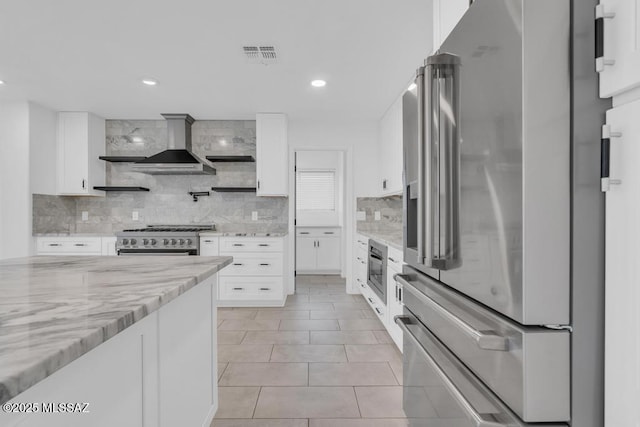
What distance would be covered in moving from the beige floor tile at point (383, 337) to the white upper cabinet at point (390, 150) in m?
1.52

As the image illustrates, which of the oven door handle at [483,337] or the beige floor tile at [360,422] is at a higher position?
the oven door handle at [483,337]

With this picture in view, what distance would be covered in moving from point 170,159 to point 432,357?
3.89 m

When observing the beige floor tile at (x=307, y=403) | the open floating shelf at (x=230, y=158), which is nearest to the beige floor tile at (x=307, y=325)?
the beige floor tile at (x=307, y=403)

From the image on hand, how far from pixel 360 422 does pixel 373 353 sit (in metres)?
0.93

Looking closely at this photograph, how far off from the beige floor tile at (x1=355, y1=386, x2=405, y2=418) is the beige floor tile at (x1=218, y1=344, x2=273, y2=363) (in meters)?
0.86

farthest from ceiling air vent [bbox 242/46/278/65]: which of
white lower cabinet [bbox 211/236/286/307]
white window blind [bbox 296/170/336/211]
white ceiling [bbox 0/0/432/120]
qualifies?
white window blind [bbox 296/170/336/211]

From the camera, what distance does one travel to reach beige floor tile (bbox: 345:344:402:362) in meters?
2.67

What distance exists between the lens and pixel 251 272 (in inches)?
165

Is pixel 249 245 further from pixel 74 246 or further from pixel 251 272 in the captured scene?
pixel 74 246

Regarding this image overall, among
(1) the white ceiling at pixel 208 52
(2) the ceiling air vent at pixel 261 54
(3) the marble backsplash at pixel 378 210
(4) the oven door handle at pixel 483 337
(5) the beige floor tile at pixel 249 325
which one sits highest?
(1) the white ceiling at pixel 208 52

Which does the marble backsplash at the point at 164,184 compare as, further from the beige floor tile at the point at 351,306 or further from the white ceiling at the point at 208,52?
the beige floor tile at the point at 351,306

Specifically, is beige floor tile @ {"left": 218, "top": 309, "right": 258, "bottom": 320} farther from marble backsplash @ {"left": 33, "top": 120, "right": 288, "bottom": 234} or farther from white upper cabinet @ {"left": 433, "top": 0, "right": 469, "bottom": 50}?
white upper cabinet @ {"left": 433, "top": 0, "right": 469, "bottom": 50}

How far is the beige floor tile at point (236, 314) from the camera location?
3.77m

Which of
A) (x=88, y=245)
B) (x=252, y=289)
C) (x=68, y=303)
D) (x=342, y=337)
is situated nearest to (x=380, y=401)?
(x=342, y=337)
